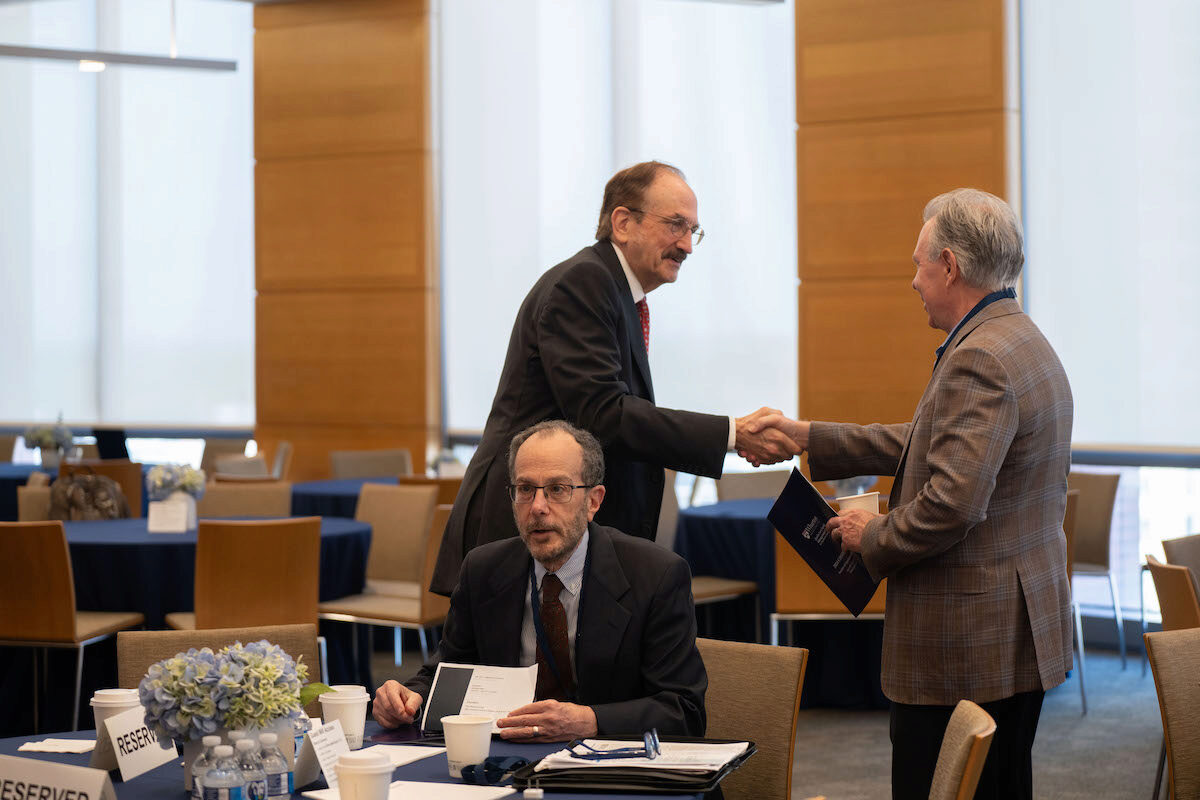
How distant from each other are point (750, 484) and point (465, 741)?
16.7ft

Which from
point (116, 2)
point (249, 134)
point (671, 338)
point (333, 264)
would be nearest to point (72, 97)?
point (116, 2)

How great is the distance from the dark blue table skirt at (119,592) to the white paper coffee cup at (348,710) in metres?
2.88

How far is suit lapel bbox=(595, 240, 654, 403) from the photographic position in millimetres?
3076

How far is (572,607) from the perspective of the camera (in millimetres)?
2576

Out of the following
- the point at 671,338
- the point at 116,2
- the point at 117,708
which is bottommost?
the point at 117,708

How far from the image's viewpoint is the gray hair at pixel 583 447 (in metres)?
2.65

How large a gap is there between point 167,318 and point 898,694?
368 inches

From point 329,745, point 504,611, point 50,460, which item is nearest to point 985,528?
point 504,611

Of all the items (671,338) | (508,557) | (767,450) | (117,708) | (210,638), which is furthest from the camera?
(671,338)

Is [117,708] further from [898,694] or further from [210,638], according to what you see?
[898,694]

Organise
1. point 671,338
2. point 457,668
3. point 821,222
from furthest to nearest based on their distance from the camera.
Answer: point 671,338
point 821,222
point 457,668

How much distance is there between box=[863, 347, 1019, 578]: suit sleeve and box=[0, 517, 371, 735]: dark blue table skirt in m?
3.12

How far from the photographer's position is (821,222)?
7375 mm

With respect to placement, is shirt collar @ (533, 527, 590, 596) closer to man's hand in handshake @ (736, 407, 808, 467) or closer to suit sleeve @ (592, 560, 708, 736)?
suit sleeve @ (592, 560, 708, 736)
